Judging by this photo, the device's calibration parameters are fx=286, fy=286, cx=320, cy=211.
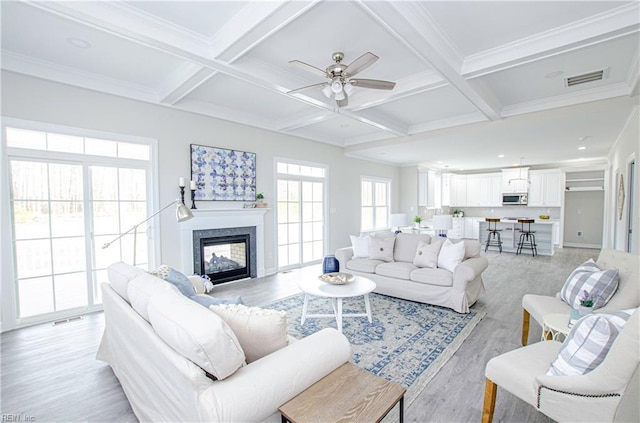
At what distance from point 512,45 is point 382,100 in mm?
1483

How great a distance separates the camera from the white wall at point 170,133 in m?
3.19

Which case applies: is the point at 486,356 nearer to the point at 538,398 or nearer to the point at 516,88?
the point at 538,398

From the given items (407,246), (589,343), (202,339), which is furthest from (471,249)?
(202,339)

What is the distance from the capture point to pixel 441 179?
10070mm

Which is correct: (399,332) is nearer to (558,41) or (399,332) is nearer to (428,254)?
(428,254)

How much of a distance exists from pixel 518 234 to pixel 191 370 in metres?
9.11

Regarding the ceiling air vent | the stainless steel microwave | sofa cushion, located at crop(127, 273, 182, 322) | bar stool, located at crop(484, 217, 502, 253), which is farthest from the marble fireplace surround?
the stainless steel microwave

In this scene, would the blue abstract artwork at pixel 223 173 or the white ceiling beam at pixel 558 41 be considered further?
the blue abstract artwork at pixel 223 173

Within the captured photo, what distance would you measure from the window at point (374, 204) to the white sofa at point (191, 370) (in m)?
6.40

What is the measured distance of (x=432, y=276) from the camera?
3709mm

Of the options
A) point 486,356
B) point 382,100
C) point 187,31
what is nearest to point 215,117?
point 187,31

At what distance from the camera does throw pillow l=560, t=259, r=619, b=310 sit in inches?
85.7

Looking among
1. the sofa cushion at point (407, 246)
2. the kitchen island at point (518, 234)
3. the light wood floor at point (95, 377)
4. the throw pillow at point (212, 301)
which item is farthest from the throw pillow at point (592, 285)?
the kitchen island at point (518, 234)

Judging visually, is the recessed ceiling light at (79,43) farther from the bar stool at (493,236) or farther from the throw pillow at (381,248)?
the bar stool at (493,236)
